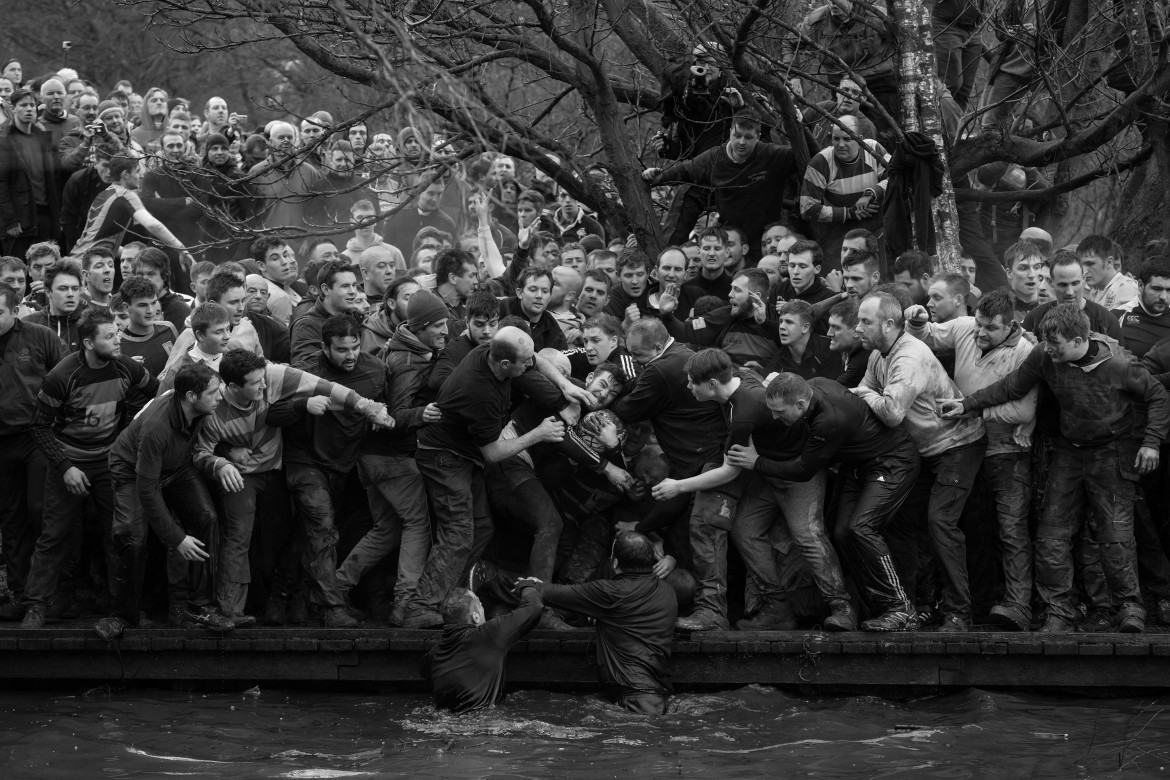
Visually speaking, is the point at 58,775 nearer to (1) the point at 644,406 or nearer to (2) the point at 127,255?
(1) the point at 644,406

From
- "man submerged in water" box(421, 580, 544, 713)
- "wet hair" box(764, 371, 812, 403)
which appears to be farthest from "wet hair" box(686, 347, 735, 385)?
"man submerged in water" box(421, 580, 544, 713)

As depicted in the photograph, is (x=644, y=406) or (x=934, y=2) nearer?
(x=644, y=406)

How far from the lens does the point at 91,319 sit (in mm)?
9391

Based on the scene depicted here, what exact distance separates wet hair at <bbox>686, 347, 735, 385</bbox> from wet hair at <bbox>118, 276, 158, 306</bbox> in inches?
147

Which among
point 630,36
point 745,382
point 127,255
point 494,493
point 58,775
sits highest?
point 630,36

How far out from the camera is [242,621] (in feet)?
31.2

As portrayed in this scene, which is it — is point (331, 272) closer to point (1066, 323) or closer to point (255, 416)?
point (255, 416)

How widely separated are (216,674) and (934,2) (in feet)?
25.7

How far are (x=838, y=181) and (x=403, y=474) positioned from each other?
4247 millimetres

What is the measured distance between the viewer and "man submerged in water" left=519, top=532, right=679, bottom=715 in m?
8.83

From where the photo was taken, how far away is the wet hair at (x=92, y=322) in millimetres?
9367

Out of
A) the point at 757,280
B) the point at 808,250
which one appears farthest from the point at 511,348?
the point at 808,250

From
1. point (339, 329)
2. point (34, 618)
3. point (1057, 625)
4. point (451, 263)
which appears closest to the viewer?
point (1057, 625)

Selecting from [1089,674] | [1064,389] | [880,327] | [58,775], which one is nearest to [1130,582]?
[1089,674]
